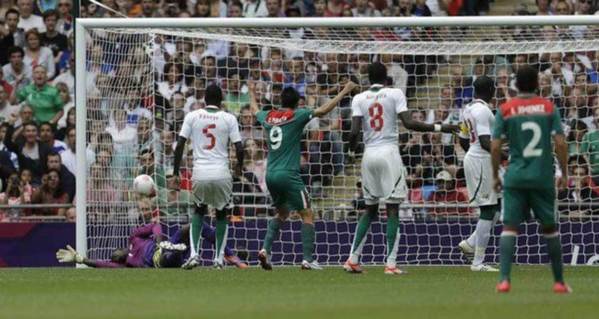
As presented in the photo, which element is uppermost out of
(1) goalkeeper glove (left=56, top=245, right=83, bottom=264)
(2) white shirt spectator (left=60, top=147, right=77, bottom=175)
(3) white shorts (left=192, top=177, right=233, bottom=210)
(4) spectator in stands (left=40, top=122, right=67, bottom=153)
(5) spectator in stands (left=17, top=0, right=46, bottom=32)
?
(5) spectator in stands (left=17, top=0, right=46, bottom=32)

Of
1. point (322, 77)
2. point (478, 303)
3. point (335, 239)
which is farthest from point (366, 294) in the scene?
point (322, 77)

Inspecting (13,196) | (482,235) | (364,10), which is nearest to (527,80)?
(482,235)

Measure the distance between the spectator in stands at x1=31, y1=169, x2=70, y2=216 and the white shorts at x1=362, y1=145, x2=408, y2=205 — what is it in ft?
22.9

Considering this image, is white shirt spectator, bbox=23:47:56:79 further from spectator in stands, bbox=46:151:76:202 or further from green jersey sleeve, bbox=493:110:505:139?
green jersey sleeve, bbox=493:110:505:139

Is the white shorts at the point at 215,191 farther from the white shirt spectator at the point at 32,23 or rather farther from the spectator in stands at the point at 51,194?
the white shirt spectator at the point at 32,23

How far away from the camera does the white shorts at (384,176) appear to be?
734 inches

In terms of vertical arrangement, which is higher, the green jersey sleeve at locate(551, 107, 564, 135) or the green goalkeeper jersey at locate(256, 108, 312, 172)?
the green jersey sleeve at locate(551, 107, 564, 135)

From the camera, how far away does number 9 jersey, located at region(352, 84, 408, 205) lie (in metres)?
18.6

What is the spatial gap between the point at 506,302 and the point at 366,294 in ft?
5.68

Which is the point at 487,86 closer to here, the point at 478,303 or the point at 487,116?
the point at 487,116

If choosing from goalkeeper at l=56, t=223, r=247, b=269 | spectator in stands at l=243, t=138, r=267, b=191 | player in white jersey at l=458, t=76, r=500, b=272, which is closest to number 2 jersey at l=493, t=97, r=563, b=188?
player in white jersey at l=458, t=76, r=500, b=272

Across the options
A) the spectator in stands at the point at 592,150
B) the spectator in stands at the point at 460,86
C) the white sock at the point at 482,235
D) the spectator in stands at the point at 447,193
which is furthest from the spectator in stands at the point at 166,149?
the spectator in stands at the point at 592,150

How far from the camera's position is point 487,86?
62.6 ft

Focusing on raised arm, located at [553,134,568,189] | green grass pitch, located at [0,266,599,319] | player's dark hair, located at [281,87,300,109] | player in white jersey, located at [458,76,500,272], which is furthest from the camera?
player's dark hair, located at [281,87,300,109]
